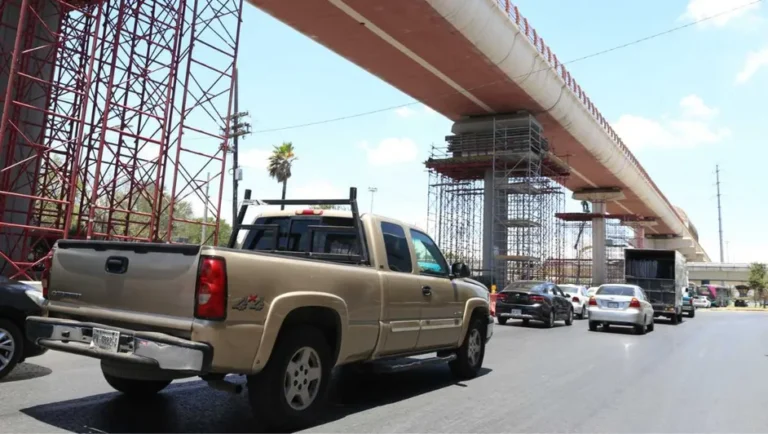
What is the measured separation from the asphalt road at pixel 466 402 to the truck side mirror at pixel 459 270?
1433 millimetres

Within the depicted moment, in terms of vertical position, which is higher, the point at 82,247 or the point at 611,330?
the point at 82,247

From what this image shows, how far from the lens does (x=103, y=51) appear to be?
23.2 meters

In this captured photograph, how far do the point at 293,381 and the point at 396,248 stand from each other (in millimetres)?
2067

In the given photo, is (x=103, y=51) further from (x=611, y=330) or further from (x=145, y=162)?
(x=611, y=330)

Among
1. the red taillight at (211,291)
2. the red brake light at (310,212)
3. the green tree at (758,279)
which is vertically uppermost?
the green tree at (758,279)

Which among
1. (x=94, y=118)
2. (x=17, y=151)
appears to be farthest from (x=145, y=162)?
(x=17, y=151)

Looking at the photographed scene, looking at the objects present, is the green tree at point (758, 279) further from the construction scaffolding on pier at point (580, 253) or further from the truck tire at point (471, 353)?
the truck tire at point (471, 353)

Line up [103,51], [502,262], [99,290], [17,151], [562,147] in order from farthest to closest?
[562,147] → [502,262] → [103,51] → [17,151] → [99,290]

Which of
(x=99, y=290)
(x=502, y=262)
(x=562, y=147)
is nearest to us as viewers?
(x=99, y=290)

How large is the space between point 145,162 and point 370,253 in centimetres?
2045

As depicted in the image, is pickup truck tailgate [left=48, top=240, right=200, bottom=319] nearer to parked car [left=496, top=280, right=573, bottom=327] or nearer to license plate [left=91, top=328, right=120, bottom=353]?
license plate [left=91, top=328, right=120, bottom=353]

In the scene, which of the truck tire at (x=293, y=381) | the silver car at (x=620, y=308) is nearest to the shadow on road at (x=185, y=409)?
the truck tire at (x=293, y=381)

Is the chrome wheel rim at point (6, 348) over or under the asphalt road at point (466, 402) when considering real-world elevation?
over

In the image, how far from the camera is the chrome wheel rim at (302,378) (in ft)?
15.9
